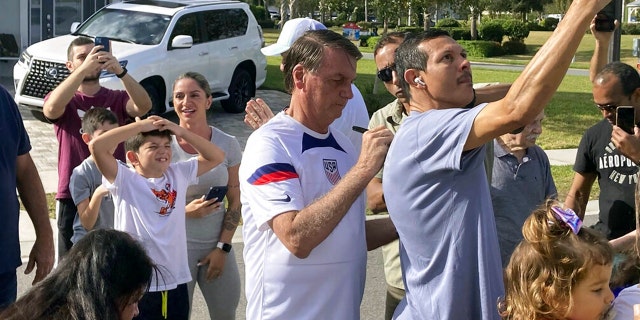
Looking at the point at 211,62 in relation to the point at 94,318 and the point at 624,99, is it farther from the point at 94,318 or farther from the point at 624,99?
the point at 94,318

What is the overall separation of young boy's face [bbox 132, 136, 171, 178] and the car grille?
1006 cm

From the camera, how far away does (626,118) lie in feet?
16.8

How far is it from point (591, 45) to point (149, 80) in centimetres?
4159

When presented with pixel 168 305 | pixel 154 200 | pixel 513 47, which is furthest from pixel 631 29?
pixel 168 305

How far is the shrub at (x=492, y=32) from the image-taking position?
50562mm

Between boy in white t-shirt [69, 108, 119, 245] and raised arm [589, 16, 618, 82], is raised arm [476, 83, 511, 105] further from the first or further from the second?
boy in white t-shirt [69, 108, 119, 245]

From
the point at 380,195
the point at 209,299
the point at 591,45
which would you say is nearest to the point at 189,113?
the point at 209,299

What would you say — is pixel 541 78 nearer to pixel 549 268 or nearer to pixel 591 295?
pixel 549 268

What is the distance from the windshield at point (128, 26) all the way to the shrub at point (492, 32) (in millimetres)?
36506

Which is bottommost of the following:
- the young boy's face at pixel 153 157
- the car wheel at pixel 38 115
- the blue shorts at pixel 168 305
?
the car wheel at pixel 38 115

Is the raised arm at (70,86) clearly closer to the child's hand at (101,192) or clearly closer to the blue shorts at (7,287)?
the child's hand at (101,192)

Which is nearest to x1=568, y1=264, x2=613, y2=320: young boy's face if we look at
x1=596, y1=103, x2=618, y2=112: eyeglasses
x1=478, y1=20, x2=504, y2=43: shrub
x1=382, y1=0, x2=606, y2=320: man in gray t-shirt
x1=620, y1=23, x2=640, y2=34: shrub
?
x1=382, y1=0, x2=606, y2=320: man in gray t-shirt

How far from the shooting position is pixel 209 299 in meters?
5.54

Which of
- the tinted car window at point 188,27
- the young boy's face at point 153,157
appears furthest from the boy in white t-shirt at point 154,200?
the tinted car window at point 188,27
